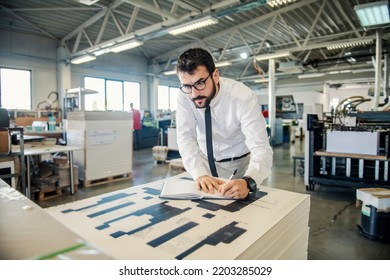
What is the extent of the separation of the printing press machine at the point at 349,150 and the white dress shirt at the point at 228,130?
87.9 inches

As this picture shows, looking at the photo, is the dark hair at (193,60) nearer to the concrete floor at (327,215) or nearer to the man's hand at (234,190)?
the man's hand at (234,190)

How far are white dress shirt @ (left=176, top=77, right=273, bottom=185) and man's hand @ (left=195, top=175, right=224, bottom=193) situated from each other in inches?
3.3

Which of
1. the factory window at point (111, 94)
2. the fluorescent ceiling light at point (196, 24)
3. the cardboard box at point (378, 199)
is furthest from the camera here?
the factory window at point (111, 94)

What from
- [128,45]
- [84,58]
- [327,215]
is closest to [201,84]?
[327,215]

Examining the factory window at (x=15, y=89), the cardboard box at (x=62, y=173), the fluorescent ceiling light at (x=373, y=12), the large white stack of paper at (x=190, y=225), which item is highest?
the fluorescent ceiling light at (x=373, y=12)

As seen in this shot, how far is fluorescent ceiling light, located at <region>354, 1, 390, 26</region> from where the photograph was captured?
364 centimetres

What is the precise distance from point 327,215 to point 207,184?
216cm

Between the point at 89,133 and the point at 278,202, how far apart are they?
10.7 feet

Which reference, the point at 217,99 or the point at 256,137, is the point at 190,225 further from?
the point at 217,99

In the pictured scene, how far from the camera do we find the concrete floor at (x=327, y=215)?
6.36 feet

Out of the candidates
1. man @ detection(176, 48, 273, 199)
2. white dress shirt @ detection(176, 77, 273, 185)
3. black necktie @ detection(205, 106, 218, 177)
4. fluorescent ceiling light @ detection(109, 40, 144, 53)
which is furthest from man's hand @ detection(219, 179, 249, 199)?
fluorescent ceiling light @ detection(109, 40, 144, 53)

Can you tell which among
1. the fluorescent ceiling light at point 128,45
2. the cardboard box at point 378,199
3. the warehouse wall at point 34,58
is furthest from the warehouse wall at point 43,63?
the cardboard box at point 378,199

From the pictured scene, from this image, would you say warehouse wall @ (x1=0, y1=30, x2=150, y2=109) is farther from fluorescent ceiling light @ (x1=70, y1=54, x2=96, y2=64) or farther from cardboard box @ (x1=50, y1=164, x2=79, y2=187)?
cardboard box @ (x1=50, y1=164, x2=79, y2=187)

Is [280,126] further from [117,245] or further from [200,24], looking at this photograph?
[117,245]
